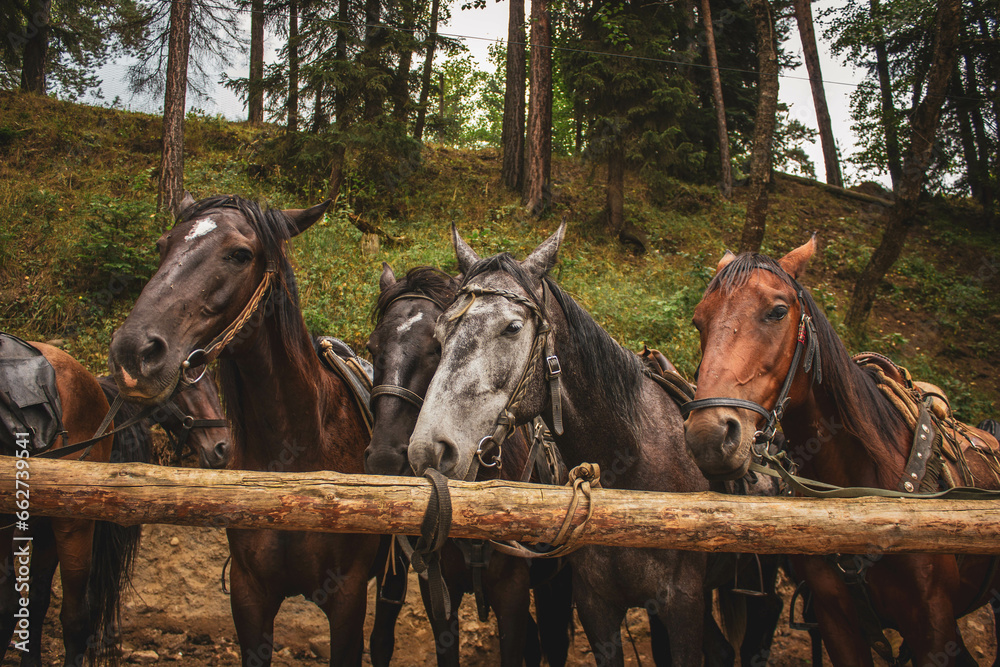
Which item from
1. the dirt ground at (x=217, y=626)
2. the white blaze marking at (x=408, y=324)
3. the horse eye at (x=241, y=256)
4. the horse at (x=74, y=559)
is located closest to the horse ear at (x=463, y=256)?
the white blaze marking at (x=408, y=324)

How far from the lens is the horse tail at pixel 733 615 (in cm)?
372

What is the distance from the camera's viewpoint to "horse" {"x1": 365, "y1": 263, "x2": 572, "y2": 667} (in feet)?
9.55

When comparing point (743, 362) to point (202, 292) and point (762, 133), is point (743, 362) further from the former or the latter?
point (762, 133)

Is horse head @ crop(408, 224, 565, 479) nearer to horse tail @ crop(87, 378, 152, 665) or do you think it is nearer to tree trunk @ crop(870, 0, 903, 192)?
horse tail @ crop(87, 378, 152, 665)

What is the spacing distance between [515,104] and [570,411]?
1455 centimetres

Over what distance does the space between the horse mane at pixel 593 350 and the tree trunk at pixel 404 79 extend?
11.1m

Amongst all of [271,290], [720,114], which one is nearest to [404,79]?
[720,114]

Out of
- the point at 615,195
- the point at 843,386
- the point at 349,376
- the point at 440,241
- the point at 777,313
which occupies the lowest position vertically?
the point at 349,376

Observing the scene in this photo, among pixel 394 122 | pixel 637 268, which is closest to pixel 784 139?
pixel 637 268

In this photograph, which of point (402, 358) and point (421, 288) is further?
point (421, 288)

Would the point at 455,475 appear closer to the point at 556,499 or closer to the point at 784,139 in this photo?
the point at 556,499

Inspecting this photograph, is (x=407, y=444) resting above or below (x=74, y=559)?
above

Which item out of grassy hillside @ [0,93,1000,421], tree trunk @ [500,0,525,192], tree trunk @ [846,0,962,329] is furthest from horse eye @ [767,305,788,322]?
tree trunk @ [500,0,525,192]

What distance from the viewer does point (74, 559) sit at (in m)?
3.80
